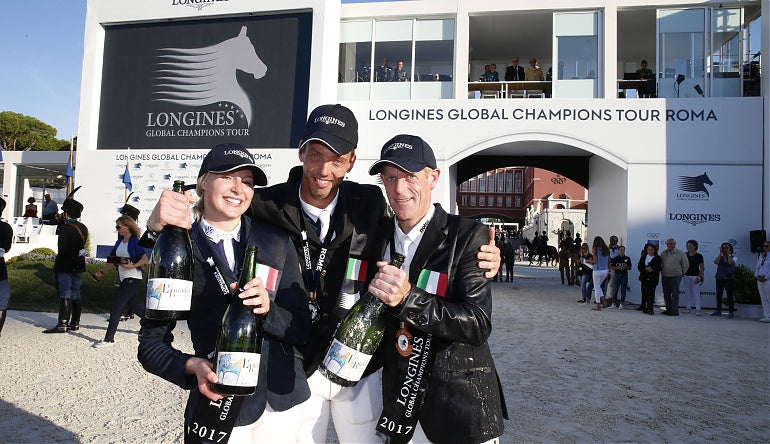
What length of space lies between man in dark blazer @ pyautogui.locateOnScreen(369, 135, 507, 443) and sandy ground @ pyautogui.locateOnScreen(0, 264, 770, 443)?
229cm

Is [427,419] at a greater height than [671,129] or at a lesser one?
lesser

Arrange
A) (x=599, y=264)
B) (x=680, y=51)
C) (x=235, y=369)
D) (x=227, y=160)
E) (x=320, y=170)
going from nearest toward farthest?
(x=235, y=369) < (x=227, y=160) < (x=320, y=170) < (x=599, y=264) < (x=680, y=51)

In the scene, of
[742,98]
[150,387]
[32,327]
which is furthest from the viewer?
[742,98]

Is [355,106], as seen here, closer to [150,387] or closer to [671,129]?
[671,129]

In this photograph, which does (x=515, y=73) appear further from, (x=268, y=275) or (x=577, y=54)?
(x=268, y=275)

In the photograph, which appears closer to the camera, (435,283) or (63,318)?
(435,283)

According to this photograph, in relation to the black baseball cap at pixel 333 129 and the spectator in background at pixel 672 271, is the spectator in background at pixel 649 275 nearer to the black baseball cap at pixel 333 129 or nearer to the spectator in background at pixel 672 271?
→ the spectator in background at pixel 672 271

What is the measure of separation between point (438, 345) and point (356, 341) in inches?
12.6

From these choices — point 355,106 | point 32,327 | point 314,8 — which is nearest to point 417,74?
point 355,106

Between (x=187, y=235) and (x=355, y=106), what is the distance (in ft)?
45.7

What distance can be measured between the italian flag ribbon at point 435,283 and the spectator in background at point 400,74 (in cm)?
1459

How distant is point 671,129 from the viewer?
13.7m

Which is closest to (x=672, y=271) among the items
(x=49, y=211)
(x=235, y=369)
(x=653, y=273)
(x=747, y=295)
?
(x=653, y=273)

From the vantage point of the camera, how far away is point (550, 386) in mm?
5371
